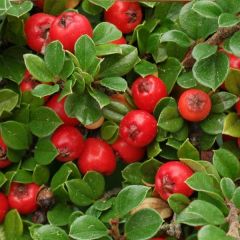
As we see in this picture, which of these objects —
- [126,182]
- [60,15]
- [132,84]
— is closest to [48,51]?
[60,15]

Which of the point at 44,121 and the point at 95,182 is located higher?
the point at 44,121

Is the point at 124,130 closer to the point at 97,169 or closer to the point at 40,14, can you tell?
the point at 97,169

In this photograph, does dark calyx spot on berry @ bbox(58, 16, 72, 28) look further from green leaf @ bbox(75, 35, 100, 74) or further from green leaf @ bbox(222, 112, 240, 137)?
green leaf @ bbox(222, 112, 240, 137)

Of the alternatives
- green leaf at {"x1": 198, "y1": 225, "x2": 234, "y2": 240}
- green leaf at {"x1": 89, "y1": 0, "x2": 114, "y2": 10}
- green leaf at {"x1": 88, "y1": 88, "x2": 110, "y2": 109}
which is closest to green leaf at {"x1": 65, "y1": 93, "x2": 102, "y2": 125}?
green leaf at {"x1": 88, "y1": 88, "x2": 110, "y2": 109}

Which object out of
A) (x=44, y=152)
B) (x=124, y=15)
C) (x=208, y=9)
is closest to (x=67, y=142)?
(x=44, y=152)

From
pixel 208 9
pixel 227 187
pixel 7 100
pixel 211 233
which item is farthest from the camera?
pixel 7 100

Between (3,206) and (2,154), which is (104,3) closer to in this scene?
(2,154)

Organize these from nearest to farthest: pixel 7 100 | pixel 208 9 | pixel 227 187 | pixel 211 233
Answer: pixel 211 233, pixel 227 187, pixel 208 9, pixel 7 100
